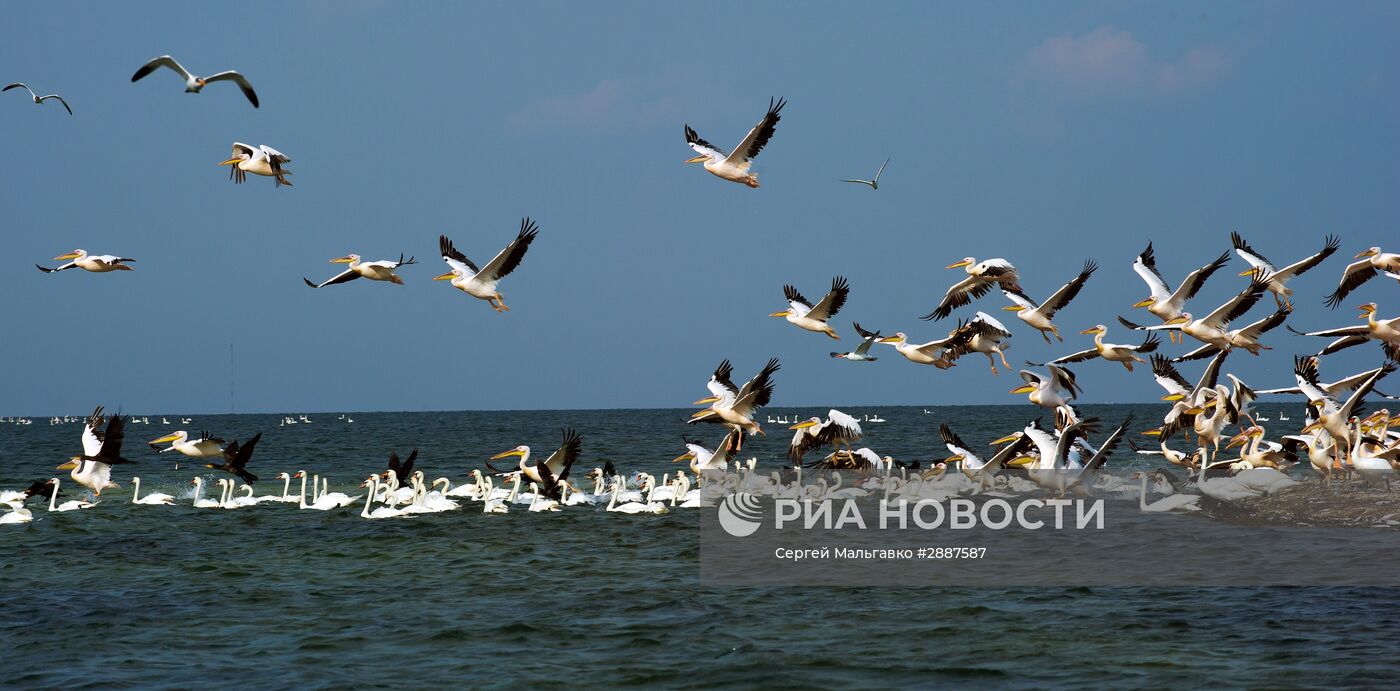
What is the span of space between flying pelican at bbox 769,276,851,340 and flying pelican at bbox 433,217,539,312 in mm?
3805

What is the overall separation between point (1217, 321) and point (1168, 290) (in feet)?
2.67

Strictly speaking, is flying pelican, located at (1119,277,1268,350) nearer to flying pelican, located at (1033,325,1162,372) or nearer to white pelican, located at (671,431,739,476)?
flying pelican, located at (1033,325,1162,372)

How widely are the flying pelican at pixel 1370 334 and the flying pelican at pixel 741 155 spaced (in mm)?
7498

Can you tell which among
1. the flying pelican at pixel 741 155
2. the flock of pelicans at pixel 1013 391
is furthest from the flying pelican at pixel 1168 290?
the flying pelican at pixel 741 155

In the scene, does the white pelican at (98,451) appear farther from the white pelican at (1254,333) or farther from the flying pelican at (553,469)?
the white pelican at (1254,333)

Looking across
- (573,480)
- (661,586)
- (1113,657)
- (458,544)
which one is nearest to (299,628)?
(661,586)

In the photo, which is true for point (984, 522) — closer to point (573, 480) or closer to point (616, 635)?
point (616, 635)

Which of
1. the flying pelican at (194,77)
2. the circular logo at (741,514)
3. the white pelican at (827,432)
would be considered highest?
the flying pelican at (194,77)

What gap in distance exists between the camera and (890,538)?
61.8ft

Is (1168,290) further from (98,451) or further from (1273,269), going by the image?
(98,451)

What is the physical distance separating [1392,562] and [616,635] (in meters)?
8.89

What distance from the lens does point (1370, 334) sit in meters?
17.9

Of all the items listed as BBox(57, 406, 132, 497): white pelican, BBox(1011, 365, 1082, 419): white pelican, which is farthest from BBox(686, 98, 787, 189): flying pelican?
BBox(57, 406, 132, 497): white pelican

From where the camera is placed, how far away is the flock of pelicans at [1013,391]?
16.3m
